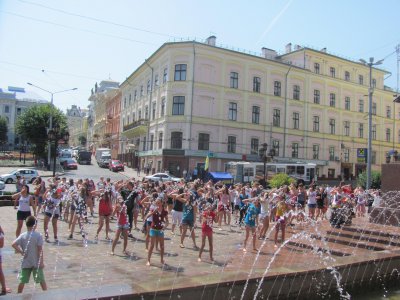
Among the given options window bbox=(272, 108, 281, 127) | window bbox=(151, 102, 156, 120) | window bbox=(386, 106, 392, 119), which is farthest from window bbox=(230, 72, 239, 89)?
window bbox=(386, 106, 392, 119)

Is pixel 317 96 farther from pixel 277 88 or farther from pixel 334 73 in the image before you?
pixel 277 88

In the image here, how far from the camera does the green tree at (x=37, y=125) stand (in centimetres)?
5203

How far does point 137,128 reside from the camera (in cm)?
5306

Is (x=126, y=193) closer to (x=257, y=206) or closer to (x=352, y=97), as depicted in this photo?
(x=257, y=206)

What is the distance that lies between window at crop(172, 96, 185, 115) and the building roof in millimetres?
70517

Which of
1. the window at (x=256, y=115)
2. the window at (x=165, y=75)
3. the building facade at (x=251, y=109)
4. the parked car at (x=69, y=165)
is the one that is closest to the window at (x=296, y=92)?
the building facade at (x=251, y=109)

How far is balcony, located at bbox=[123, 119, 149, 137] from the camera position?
50725 millimetres

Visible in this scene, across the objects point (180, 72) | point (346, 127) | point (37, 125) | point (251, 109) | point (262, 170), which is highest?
point (180, 72)

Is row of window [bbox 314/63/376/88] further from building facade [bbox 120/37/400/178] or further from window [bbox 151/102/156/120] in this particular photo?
window [bbox 151/102/156/120]

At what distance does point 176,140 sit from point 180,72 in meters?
7.71

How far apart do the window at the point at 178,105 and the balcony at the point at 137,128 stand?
6802mm

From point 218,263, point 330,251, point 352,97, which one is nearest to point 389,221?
point 330,251

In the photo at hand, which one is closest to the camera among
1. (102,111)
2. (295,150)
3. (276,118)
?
(276,118)

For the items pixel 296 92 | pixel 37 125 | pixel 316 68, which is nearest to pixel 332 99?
pixel 316 68
